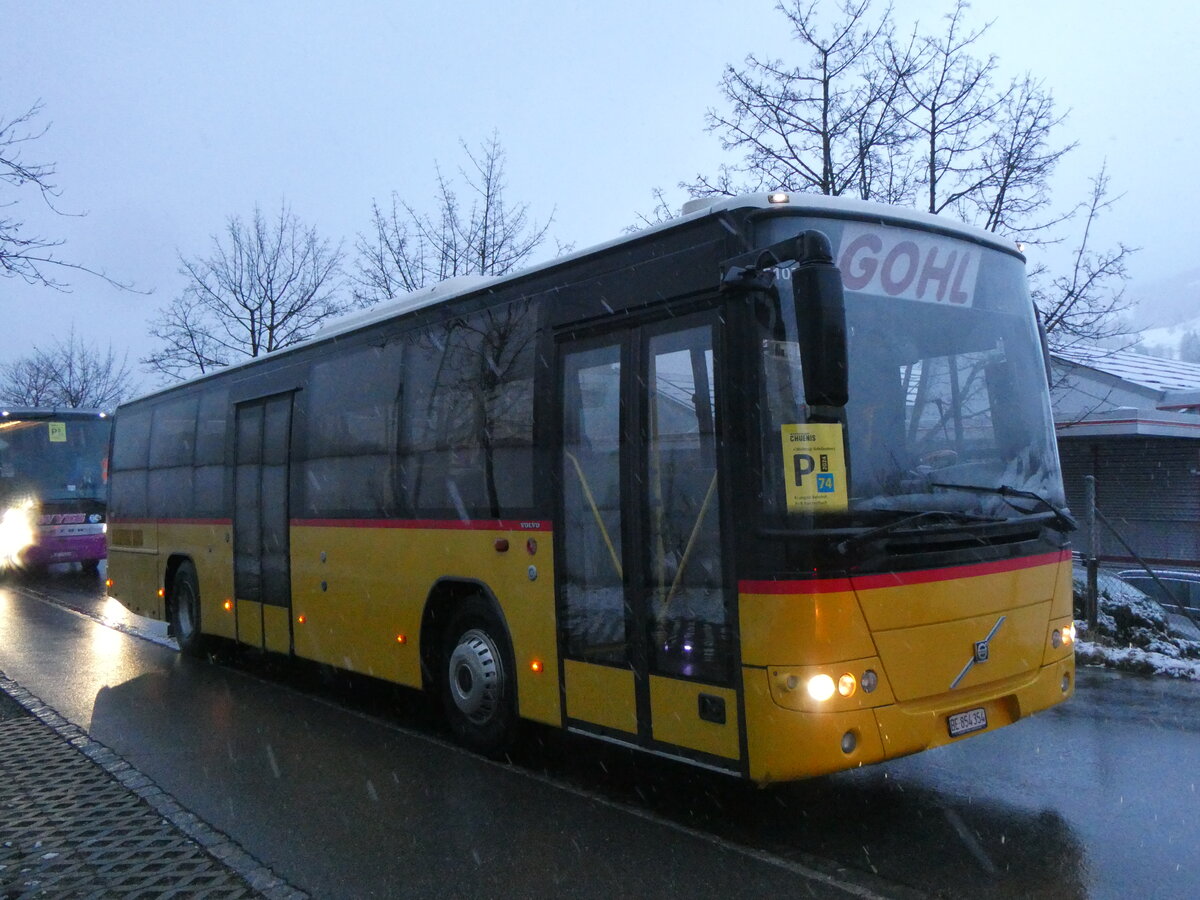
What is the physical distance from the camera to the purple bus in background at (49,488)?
71.9ft

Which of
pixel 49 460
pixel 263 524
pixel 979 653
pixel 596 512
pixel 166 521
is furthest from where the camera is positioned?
pixel 49 460

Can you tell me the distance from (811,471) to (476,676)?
10.4 feet

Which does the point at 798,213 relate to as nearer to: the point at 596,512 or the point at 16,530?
the point at 596,512

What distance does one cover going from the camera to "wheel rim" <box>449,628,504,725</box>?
22.9 feet

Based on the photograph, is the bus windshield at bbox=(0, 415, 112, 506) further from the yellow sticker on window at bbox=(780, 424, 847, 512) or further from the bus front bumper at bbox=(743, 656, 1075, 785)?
the yellow sticker on window at bbox=(780, 424, 847, 512)

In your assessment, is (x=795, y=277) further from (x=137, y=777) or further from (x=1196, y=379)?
(x=1196, y=379)

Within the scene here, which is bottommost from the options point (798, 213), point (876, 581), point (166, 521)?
point (876, 581)

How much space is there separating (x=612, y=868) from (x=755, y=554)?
5.47 ft

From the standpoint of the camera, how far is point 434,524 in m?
7.52

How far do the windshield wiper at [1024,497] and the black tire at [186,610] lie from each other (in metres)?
9.05

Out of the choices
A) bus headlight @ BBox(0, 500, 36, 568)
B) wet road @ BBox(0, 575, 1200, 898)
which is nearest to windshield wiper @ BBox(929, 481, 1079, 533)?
wet road @ BBox(0, 575, 1200, 898)

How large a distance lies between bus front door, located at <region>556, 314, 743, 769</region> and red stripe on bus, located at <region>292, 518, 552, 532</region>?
0.37 m

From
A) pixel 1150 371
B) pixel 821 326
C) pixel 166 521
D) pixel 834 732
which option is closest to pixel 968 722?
pixel 834 732

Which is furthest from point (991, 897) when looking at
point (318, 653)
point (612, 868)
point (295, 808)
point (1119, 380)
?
point (1119, 380)
